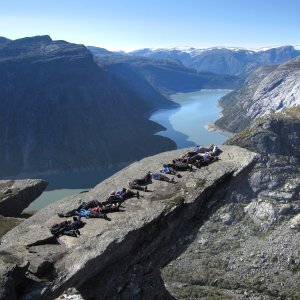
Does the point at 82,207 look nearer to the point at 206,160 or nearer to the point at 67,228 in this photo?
the point at 67,228

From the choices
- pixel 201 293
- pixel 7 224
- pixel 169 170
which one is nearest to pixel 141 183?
pixel 169 170

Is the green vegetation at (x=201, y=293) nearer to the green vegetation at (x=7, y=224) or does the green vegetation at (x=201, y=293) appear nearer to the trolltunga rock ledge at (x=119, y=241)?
the trolltunga rock ledge at (x=119, y=241)

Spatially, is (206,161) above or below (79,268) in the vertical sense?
above

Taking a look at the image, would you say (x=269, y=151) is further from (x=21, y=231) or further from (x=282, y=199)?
(x=21, y=231)

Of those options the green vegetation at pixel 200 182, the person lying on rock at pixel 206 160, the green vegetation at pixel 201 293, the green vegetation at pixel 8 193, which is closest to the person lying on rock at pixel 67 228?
the green vegetation at pixel 200 182

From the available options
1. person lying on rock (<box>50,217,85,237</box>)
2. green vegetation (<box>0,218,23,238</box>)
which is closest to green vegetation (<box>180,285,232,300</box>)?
green vegetation (<box>0,218,23,238</box>)

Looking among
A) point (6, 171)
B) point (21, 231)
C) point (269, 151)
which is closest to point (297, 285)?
point (21, 231)
